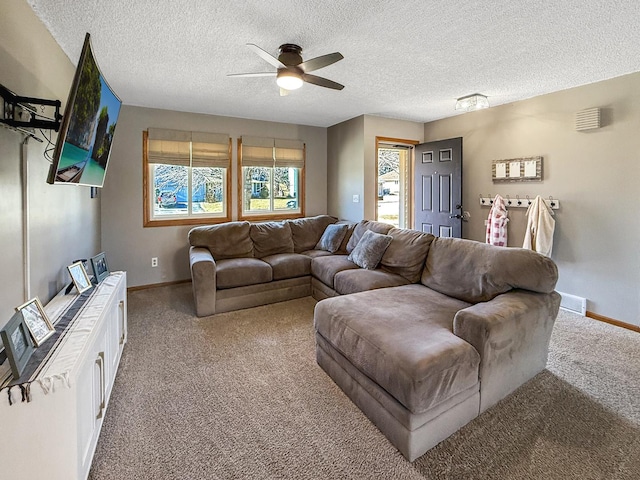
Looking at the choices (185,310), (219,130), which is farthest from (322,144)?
(185,310)

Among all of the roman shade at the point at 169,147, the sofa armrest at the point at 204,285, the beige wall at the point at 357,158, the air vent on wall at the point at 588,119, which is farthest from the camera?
the beige wall at the point at 357,158

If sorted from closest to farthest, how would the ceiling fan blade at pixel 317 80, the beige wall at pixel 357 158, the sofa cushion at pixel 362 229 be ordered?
the ceiling fan blade at pixel 317 80
the sofa cushion at pixel 362 229
the beige wall at pixel 357 158

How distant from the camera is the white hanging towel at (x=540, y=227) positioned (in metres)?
3.63

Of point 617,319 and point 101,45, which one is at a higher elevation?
point 101,45

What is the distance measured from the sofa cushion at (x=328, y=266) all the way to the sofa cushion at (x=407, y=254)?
0.46 metres

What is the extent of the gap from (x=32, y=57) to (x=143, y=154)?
7.80 feet

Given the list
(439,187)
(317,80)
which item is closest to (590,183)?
(439,187)

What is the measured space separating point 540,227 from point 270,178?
3836mm

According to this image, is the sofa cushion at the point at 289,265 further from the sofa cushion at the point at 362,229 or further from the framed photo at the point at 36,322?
the framed photo at the point at 36,322

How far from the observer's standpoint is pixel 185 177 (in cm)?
465

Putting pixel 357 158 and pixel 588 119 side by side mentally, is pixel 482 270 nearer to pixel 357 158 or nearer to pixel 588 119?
pixel 588 119

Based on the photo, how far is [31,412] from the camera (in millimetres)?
1198

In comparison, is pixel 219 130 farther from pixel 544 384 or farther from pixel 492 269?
pixel 544 384

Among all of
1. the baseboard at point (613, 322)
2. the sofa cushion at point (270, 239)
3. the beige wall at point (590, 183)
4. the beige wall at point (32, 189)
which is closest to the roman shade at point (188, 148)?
the sofa cushion at point (270, 239)
